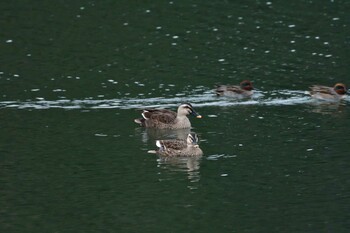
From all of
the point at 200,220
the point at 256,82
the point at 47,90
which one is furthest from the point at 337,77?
the point at 200,220

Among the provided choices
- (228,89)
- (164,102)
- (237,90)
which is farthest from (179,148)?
(237,90)

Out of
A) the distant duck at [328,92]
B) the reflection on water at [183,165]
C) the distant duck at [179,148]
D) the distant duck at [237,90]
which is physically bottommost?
the reflection on water at [183,165]

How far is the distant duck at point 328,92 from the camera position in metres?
37.3

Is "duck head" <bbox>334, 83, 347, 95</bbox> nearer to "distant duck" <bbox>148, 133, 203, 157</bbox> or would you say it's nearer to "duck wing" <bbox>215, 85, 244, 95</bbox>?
"duck wing" <bbox>215, 85, 244, 95</bbox>

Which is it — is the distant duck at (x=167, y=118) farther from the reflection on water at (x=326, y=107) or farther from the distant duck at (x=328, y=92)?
the distant duck at (x=328, y=92)

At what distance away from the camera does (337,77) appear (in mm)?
40719

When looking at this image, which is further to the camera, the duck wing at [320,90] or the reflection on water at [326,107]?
the duck wing at [320,90]

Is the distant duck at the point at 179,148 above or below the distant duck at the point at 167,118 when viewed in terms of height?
below

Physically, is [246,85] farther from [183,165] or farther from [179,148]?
[183,165]

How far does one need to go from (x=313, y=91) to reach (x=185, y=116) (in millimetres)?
5808

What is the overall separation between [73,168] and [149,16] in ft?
77.8

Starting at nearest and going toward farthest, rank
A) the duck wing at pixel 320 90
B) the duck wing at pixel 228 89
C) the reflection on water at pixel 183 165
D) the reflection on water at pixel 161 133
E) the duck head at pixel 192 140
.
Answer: the reflection on water at pixel 183 165 → the duck head at pixel 192 140 → the reflection on water at pixel 161 133 → the duck wing at pixel 320 90 → the duck wing at pixel 228 89

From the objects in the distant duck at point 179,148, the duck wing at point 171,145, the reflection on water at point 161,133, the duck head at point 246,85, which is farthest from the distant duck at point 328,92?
the duck wing at point 171,145

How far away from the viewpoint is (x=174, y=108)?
119 ft
